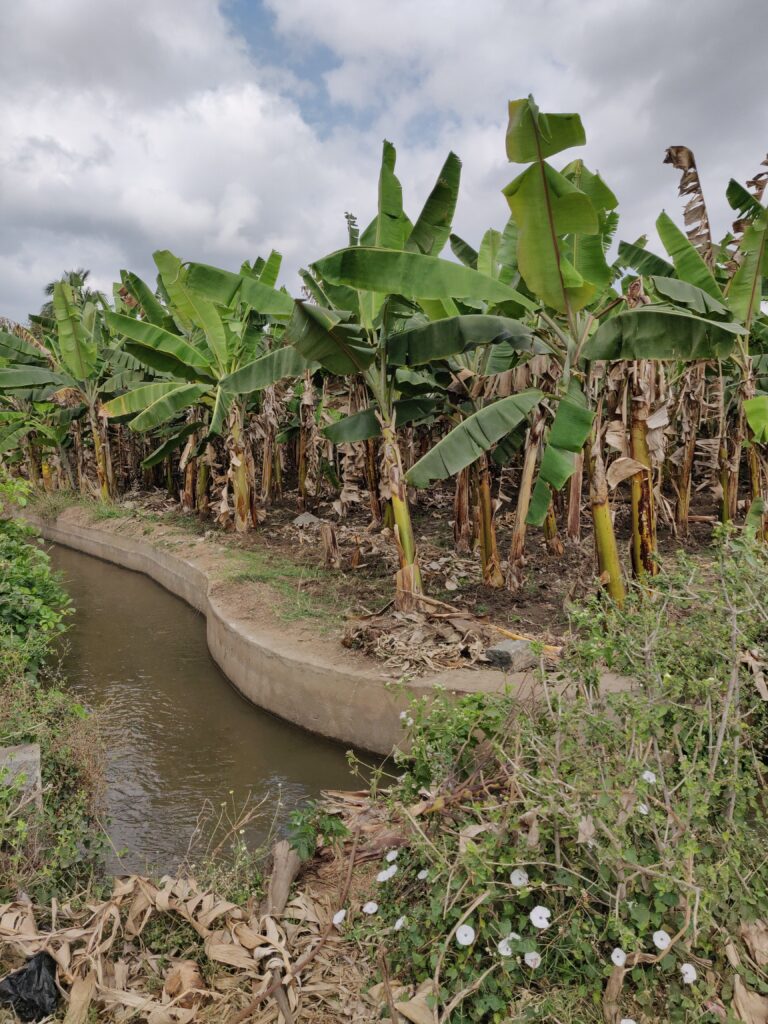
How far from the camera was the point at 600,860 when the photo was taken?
91.4 inches

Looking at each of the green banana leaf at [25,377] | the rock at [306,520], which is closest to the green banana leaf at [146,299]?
the green banana leaf at [25,377]

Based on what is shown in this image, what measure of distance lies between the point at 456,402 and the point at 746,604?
591cm

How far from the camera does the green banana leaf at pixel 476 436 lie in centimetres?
611

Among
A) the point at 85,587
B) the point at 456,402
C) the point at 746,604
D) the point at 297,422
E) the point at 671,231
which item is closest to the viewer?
the point at 746,604

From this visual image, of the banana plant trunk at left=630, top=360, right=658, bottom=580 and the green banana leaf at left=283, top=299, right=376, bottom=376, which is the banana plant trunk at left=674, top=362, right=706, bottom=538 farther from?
the green banana leaf at left=283, top=299, right=376, bottom=376

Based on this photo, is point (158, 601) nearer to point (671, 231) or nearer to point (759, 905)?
Answer: point (671, 231)

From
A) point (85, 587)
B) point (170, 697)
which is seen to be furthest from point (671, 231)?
point (85, 587)

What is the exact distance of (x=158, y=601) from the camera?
11.6m

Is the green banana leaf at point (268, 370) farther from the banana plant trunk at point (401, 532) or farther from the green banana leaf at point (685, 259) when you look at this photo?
the green banana leaf at point (685, 259)

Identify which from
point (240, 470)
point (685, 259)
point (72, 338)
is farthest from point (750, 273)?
point (72, 338)

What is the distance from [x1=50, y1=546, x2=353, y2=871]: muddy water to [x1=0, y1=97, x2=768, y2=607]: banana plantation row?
2036mm

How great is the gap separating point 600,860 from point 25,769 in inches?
131

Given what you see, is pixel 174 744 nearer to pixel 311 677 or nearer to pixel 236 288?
pixel 311 677

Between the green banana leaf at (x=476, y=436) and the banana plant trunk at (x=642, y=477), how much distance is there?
93cm
